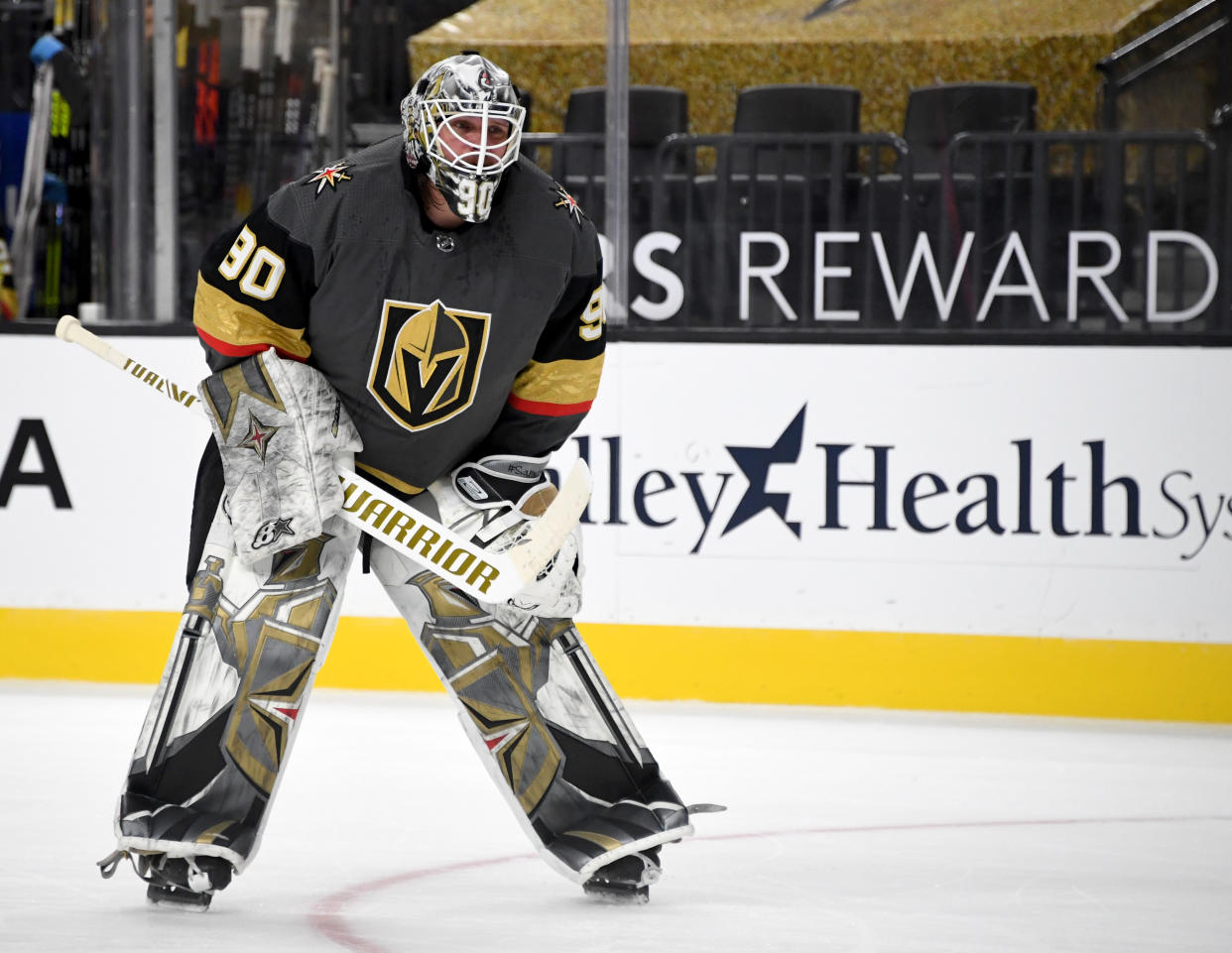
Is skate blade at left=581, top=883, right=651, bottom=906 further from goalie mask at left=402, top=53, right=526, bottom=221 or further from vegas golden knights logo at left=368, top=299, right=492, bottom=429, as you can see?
goalie mask at left=402, top=53, right=526, bottom=221

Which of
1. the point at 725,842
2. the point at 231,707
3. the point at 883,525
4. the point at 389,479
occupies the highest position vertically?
the point at 389,479

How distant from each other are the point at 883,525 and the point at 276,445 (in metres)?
1.82

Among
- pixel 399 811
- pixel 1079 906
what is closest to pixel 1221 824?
pixel 1079 906

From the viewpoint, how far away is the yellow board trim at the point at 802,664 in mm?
3740

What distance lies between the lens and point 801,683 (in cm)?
387

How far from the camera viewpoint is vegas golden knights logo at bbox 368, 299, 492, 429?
2266 mm

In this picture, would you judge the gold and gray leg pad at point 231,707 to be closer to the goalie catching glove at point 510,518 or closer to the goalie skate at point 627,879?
the goalie catching glove at point 510,518

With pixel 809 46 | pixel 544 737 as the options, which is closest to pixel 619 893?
pixel 544 737

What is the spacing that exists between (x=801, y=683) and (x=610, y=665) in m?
0.41

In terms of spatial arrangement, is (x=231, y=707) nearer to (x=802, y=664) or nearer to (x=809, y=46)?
(x=802, y=664)

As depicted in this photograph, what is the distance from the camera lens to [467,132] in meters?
2.22

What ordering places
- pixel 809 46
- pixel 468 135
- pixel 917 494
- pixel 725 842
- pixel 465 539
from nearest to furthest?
pixel 468 135
pixel 465 539
pixel 725 842
pixel 917 494
pixel 809 46

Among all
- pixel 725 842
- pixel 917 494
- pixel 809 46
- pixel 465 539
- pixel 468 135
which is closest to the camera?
pixel 468 135

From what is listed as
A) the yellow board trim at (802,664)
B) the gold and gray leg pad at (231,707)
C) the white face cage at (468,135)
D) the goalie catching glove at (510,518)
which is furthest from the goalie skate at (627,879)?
the yellow board trim at (802,664)
